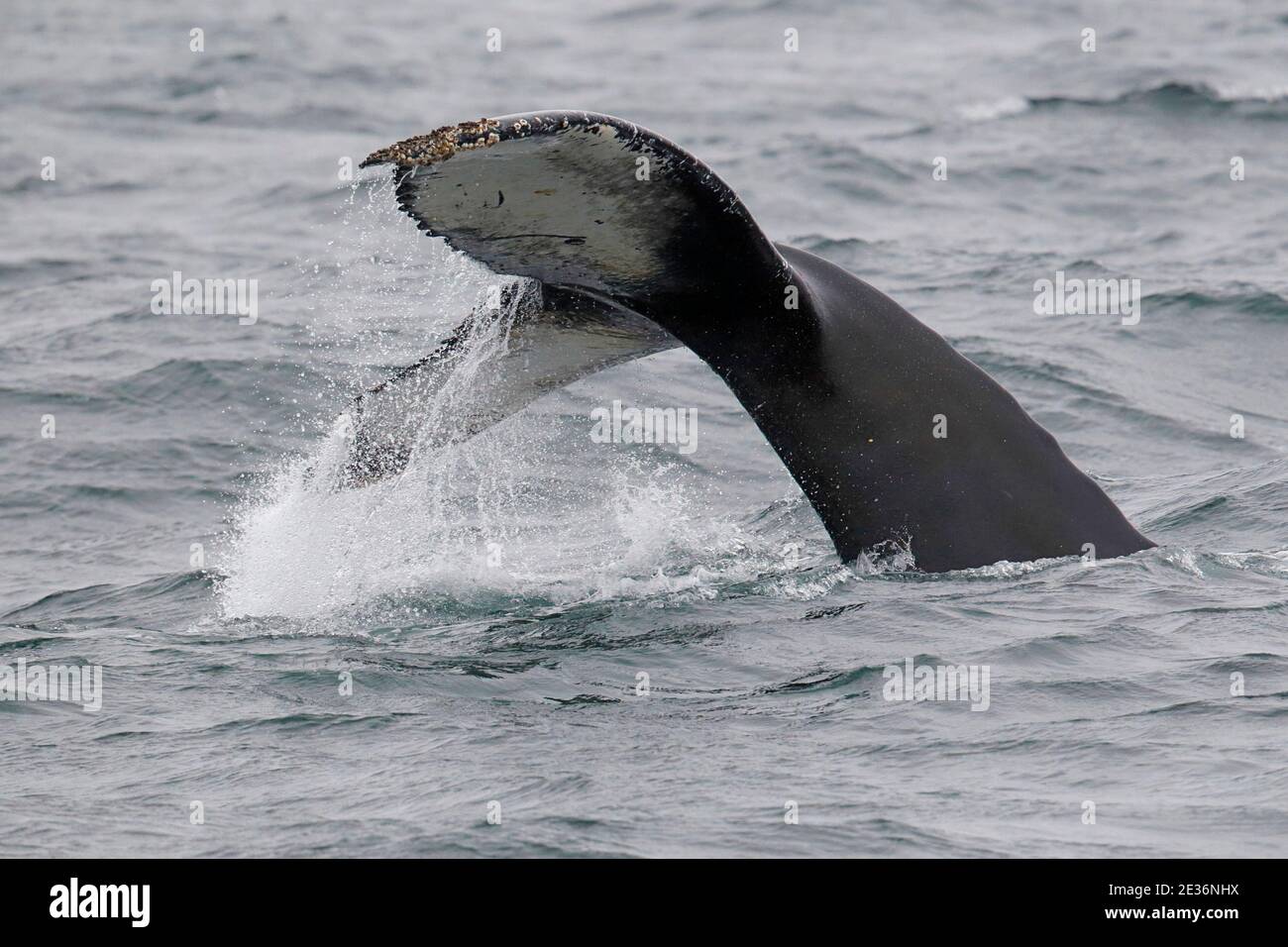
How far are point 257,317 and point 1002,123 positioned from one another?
38.4 ft

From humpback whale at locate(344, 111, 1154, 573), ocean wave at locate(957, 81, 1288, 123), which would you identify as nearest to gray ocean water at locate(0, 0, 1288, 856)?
ocean wave at locate(957, 81, 1288, 123)

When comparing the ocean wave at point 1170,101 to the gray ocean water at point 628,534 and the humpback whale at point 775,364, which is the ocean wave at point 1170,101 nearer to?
the gray ocean water at point 628,534

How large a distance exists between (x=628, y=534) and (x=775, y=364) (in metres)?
3.60

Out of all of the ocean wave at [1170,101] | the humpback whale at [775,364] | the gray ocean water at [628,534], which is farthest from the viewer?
the ocean wave at [1170,101]

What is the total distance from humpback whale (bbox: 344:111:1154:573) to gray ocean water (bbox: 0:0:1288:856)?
0.33m

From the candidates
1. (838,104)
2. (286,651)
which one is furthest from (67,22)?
(286,651)

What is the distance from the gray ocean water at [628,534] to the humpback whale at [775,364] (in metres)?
0.33

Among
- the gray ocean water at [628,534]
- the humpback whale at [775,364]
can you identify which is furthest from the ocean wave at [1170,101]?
the humpback whale at [775,364]

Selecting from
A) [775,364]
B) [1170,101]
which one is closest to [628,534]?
[775,364]

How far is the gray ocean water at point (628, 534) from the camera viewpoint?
623 centimetres

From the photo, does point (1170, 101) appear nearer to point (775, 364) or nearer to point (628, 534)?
point (628, 534)

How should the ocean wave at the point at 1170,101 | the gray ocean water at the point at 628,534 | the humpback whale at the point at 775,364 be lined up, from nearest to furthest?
1. the humpback whale at the point at 775,364
2. the gray ocean water at the point at 628,534
3. the ocean wave at the point at 1170,101

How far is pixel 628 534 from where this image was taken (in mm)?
10328

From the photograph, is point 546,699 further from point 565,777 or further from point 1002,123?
point 1002,123
